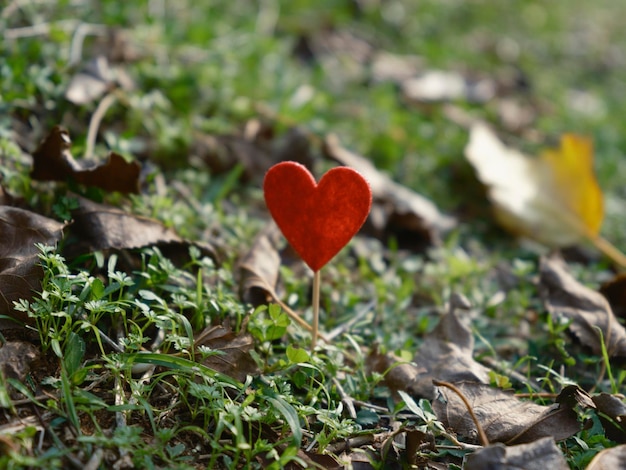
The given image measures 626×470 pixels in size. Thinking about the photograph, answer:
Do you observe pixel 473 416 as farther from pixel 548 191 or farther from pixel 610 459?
pixel 548 191

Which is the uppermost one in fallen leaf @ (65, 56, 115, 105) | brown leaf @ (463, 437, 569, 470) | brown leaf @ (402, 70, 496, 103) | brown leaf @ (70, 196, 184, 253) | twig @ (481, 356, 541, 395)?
fallen leaf @ (65, 56, 115, 105)

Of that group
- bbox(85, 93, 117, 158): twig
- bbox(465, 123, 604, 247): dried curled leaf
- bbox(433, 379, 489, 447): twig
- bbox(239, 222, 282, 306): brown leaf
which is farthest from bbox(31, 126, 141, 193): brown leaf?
bbox(465, 123, 604, 247): dried curled leaf

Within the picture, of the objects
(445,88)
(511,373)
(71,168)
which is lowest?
(511,373)

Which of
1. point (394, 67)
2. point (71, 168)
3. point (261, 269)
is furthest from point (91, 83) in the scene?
point (394, 67)

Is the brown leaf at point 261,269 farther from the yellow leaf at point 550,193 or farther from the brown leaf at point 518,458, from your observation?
the yellow leaf at point 550,193

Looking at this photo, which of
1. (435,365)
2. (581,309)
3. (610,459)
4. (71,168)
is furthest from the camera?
(581,309)

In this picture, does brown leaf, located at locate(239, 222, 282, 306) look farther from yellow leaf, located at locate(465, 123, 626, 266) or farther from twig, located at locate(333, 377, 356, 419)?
yellow leaf, located at locate(465, 123, 626, 266)

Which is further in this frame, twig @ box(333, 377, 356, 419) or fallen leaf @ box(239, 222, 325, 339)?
fallen leaf @ box(239, 222, 325, 339)

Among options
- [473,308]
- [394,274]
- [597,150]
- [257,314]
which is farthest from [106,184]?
[597,150]
